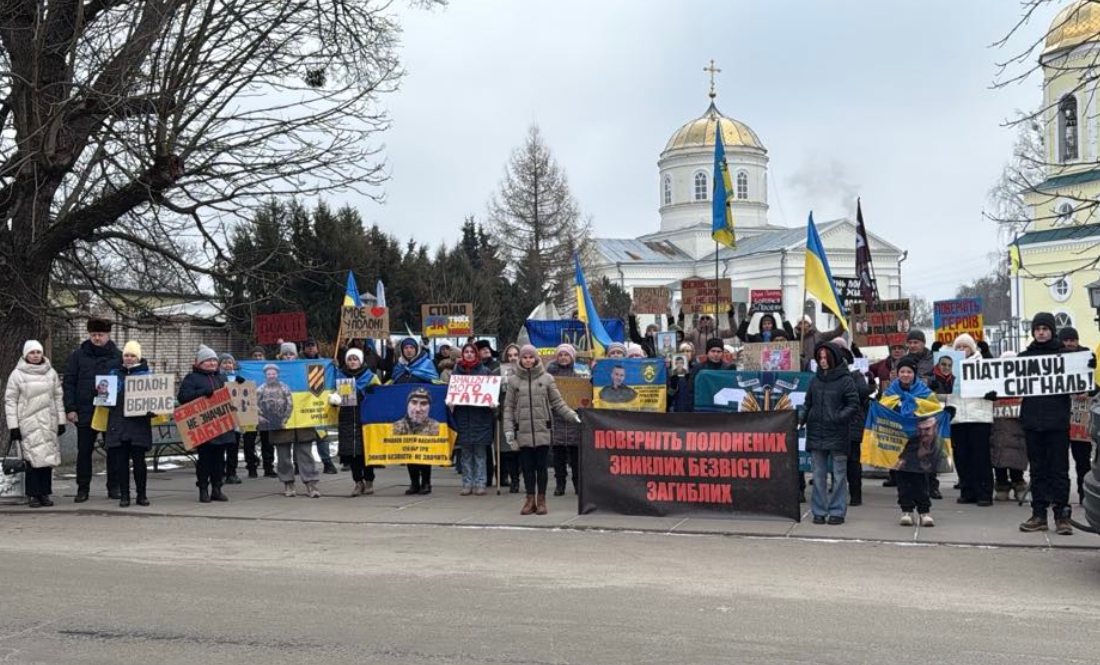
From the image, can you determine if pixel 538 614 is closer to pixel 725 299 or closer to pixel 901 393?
pixel 901 393

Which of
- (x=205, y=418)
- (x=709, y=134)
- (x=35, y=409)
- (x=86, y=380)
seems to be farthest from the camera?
(x=709, y=134)

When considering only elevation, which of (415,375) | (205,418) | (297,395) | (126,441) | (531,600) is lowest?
(531,600)

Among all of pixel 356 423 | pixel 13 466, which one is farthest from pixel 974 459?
pixel 13 466

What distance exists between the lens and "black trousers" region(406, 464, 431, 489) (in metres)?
15.4

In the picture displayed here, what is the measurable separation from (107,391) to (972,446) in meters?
9.96

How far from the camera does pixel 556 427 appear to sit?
1513 centimetres

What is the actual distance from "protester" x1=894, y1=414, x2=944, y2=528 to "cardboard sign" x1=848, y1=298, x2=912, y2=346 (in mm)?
7459

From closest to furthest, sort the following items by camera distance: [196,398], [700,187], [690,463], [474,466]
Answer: [690,463]
[196,398]
[474,466]
[700,187]

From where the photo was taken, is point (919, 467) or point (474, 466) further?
point (474, 466)

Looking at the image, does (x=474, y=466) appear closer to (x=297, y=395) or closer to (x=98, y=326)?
(x=297, y=395)

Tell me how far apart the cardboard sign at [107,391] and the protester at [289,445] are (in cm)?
170

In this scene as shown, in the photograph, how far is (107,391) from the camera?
14477 millimetres

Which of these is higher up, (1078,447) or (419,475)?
(1078,447)

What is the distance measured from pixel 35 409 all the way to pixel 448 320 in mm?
10851
